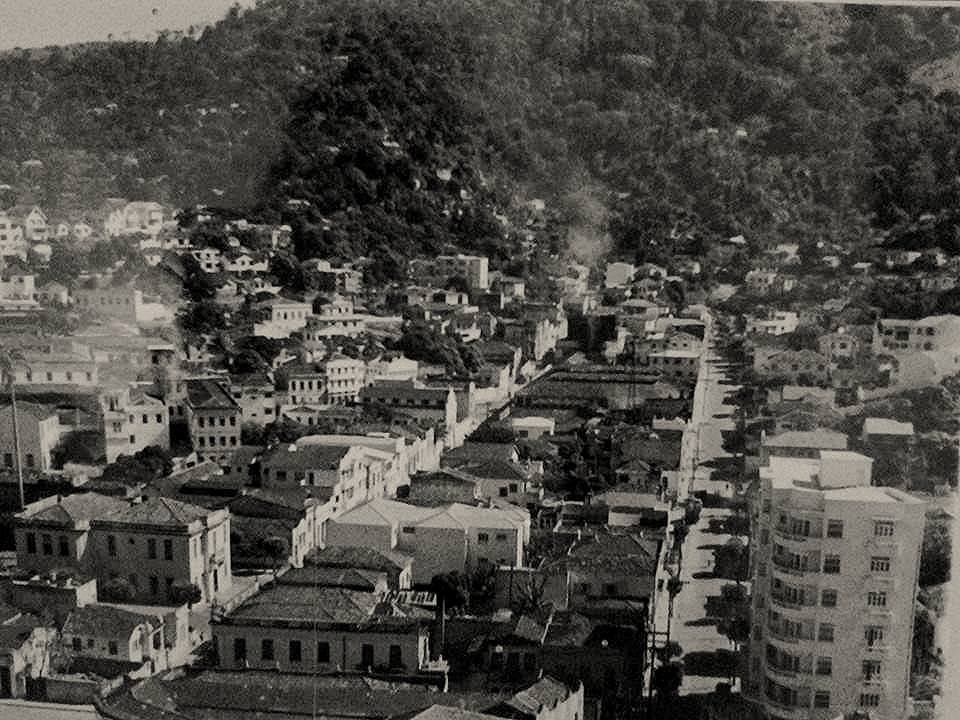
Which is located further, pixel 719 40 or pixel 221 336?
pixel 221 336

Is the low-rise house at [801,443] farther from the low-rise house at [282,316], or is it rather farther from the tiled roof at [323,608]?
the low-rise house at [282,316]

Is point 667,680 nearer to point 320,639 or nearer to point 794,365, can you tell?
point 320,639

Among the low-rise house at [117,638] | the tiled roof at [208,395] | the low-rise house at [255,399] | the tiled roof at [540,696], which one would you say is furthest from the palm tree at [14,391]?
the tiled roof at [540,696]

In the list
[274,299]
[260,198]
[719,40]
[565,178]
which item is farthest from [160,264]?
[719,40]

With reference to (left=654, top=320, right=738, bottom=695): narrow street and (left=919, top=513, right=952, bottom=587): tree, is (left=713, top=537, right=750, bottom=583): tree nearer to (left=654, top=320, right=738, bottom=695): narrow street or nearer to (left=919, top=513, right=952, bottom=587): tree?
(left=654, top=320, right=738, bottom=695): narrow street

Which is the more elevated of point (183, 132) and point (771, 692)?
point (183, 132)

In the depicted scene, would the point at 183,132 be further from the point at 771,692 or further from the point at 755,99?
the point at 771,692

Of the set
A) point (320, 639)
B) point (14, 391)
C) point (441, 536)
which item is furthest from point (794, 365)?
point (14, 391)

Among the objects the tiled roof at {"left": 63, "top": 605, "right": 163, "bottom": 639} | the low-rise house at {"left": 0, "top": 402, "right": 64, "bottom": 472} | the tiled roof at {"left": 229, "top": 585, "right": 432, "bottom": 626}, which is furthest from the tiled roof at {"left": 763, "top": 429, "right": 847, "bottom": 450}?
the low-rise house at {"left": 0, "top": 402, "right": 64, "bottom": 472}
